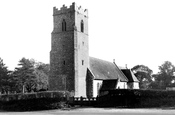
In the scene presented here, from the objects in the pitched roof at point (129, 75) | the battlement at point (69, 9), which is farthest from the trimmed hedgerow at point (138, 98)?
the pitched roof at point (129, 75)

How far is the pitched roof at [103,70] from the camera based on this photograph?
53.2 m

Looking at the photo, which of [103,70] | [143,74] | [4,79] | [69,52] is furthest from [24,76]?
[143,74]

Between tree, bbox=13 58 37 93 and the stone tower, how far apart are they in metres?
25.4

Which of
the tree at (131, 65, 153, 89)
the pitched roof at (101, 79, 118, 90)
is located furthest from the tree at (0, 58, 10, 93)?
the tree at (131, 65, 153, 89)

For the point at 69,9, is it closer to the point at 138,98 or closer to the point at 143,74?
the point at 138,98

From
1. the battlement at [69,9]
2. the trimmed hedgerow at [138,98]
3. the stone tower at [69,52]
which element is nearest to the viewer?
the trimmed hedgerow at [138,98]

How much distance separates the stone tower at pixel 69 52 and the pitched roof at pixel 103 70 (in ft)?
8.99

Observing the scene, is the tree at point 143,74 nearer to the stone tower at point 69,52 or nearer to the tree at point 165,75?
the tree at point 165,75

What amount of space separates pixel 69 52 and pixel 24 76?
1135 inches

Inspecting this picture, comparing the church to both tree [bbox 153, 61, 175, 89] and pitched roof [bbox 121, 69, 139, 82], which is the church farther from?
tree [bbox 153, 61, 175, 89]

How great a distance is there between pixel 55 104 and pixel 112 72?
26.3 meters

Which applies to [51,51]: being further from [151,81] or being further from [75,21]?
[151,81]

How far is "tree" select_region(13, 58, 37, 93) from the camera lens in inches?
2867

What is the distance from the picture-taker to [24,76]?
73875 millimetres
